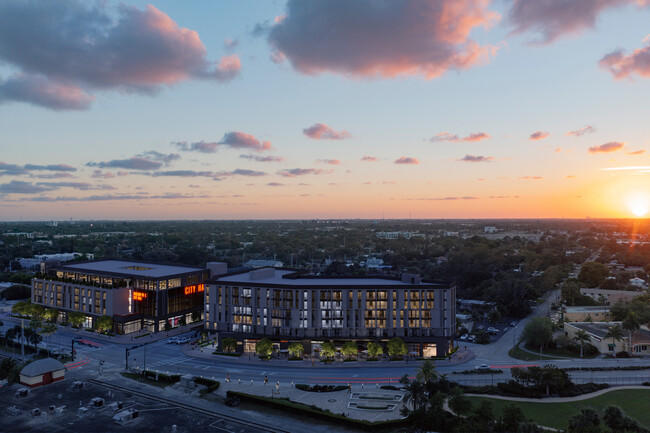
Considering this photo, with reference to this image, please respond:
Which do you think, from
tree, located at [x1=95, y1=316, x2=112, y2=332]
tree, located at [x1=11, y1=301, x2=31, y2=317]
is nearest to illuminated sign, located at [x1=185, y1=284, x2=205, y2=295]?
tree, located at [x1=95, y1=316, x2=112, y2=332]

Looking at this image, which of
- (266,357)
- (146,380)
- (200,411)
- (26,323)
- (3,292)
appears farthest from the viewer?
(3,292)

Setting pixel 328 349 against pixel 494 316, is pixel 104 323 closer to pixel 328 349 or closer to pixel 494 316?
pixel 328 349

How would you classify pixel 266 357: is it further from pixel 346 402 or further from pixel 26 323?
pixel 26 323

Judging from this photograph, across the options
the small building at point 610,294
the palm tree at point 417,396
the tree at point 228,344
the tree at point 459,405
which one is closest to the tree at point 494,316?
the small building at point 610,294

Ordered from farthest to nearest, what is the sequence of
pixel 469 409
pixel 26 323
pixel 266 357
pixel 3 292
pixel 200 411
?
pixel 3 292 < pixel 26 323 < pixel 266 357 < pixel 200 411 < pixel 469 409

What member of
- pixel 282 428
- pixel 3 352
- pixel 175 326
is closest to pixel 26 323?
pixel 3 352

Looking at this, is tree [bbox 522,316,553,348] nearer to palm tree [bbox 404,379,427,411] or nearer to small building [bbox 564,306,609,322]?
small building [bbox 564,306,609,322]

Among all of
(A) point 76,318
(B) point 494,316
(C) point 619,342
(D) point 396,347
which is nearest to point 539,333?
(C) point 619,342
